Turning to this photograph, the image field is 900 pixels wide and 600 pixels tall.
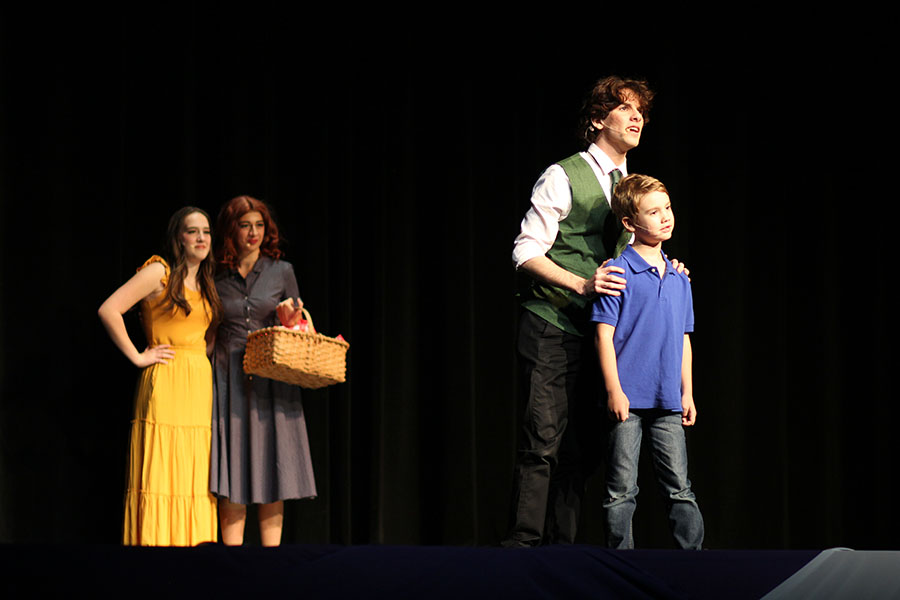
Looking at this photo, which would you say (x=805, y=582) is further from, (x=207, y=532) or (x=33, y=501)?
(x=33, y=501)

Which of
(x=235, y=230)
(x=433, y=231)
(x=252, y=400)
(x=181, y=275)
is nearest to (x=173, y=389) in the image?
(x=252, y=400)

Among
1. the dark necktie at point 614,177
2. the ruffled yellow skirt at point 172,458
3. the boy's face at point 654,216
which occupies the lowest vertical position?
the ruffled yellow skirt at point 172,458

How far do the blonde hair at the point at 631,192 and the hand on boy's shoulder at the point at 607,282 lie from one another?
6.7 inches

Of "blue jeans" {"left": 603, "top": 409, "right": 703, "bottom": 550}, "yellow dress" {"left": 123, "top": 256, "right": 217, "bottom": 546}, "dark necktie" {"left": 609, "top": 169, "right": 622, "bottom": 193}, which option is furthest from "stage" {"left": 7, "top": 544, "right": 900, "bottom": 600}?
"yellow dress" {"left": 123, "top": 256, "right": 217, "bottom": 546}

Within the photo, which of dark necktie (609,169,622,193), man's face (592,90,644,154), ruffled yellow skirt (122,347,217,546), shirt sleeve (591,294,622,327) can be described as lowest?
ruffled yellow skirt (122,347,217,546)

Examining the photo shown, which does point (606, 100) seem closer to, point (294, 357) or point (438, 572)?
point (294, 357)

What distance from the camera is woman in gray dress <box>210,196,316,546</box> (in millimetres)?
3625

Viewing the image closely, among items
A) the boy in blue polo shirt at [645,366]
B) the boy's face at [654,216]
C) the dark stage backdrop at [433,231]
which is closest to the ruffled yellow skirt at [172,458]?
the dark stage backdrop at [433,231]

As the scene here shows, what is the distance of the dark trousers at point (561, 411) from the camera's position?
2.71 m

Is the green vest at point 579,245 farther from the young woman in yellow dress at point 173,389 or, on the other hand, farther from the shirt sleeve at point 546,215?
the young woman in yellow dress at point 173,389

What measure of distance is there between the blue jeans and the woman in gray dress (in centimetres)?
148

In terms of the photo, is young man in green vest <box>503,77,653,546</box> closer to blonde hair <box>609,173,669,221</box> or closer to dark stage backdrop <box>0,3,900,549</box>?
blonde hair <box>609,173,669,221</box>

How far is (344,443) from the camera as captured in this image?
13.9ft

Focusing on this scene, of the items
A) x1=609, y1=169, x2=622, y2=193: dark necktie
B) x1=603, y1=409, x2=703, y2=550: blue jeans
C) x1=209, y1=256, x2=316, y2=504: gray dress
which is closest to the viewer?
x1=603, y1=409, x2=703, y2=550: blue jeans
